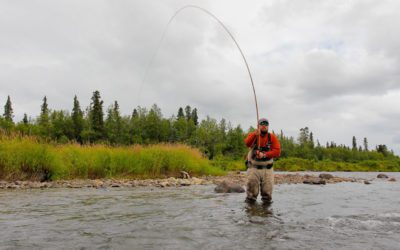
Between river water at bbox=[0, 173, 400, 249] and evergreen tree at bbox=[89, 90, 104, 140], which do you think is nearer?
river water at bbox=[0, 173, 400, 249]

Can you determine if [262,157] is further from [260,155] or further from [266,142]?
[266,142]

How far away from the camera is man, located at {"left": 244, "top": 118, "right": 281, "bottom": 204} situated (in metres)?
9.57

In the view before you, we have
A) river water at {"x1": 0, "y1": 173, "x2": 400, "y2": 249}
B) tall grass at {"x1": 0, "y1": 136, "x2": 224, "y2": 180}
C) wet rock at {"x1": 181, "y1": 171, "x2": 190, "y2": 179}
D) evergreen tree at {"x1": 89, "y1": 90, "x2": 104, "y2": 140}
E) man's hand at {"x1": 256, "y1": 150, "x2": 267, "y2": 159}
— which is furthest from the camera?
evergreen tree at {"x1": 89, "y1": 90, "x2": 104, "y2": 140}

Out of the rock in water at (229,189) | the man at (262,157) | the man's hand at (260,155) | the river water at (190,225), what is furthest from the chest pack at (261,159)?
the rock in water at (229,189)

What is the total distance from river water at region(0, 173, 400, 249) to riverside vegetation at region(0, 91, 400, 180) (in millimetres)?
5952

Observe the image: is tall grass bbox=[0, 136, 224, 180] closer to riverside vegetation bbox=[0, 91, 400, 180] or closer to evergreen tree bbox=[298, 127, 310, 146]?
riverside vegetation bbox=[0, 91, 400, 180]

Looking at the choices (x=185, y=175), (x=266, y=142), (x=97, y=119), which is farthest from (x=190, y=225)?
(x=97, y=119)

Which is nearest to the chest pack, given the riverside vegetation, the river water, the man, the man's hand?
the man

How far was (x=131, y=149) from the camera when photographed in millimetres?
19812

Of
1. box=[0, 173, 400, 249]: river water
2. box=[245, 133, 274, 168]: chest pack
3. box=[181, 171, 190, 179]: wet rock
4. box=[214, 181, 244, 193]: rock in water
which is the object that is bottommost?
box=[0, 173, 400, 249]: river water

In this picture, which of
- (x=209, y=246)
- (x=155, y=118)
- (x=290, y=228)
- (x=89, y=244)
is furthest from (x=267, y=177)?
(x=155, y=118)

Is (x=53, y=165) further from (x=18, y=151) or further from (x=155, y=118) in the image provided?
(x=155, y=118)

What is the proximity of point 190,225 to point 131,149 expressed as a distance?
13.8 metres

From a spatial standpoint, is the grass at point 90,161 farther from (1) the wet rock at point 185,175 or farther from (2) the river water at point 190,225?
(2) the river water at point 190,225
